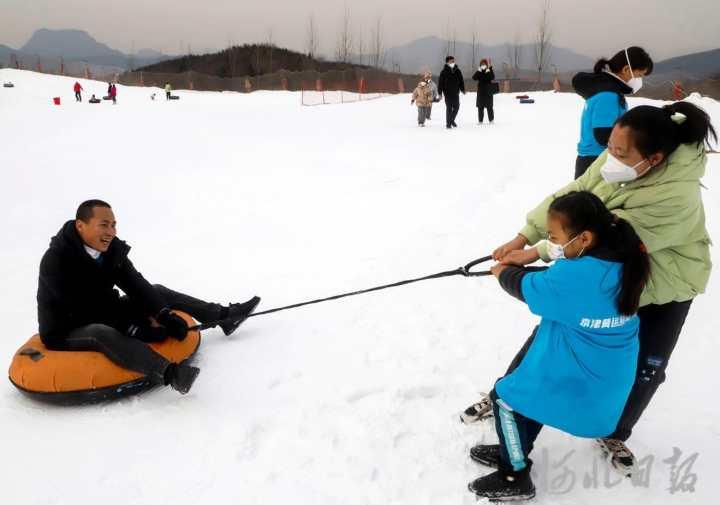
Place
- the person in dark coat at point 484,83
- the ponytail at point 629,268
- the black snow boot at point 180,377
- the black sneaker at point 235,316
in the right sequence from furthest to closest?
the person in dark coat at point 484,83
the black sneaker at point 235,316
the black snow boot at point 180,377
the ponytail at point 629,268

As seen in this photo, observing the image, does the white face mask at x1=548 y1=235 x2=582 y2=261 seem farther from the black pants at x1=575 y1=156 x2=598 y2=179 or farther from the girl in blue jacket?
the black pants at x1=575 y1=156 x2=598 y2=179

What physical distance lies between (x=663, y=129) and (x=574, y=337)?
913 millimetres

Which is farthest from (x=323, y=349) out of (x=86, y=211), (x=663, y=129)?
(x=663, y=129)

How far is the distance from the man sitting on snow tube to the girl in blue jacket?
1.90 metres

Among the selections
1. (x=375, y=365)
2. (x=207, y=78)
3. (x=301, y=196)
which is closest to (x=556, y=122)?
(x=301, y=196)

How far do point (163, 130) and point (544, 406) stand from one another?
15.5 meters

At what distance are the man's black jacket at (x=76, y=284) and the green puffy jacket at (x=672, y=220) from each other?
10.2 feet

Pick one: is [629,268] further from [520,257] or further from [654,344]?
[654,344]

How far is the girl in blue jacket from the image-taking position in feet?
6.39

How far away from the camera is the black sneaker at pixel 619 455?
2486 millimetres

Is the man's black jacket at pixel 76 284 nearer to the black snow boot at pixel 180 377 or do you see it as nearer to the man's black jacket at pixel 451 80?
the black snow boot at pixel 180 377

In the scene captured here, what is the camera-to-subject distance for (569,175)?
843 centimetres

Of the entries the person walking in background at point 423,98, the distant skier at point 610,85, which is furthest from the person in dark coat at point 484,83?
the distant skier at point 610,85

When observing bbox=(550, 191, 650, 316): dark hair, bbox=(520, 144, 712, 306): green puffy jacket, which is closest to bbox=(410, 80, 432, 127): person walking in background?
bbox=(520, 144, 712, 306): green puffy jacket
